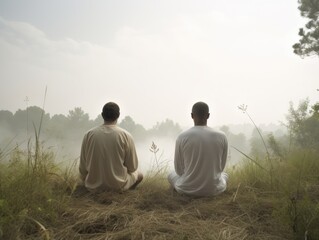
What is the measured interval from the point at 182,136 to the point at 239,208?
128cm

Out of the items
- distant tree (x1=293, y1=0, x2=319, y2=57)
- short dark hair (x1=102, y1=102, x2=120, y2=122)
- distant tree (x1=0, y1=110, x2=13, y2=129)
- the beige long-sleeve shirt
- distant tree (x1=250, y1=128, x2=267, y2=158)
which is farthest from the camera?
distant tree (x1=0, y1=110, x2=13, y2=129)

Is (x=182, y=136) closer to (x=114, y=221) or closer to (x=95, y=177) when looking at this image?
(x=95, y=177)

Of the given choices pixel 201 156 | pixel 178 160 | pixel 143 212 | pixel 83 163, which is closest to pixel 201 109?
pixel 201 156

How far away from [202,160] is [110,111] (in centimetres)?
155

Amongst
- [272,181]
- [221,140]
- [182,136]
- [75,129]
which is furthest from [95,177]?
[75,129]

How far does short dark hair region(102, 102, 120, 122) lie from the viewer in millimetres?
4406

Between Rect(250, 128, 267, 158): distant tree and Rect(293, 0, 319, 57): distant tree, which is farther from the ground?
Rect(293, 0, 319, 57): distant tree

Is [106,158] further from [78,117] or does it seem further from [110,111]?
[78,117]

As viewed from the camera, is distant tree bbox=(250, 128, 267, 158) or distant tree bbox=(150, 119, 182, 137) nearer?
distant tree bbox=(250, 128, 267, 158)

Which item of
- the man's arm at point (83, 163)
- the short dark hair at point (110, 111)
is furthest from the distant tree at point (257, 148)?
the man's arm at point (83, 163)

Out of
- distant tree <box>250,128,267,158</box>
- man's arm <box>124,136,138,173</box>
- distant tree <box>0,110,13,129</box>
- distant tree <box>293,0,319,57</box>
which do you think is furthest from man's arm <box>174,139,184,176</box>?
distant tree <box>0,110,13,129</box>

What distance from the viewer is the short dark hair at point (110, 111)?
4406mm

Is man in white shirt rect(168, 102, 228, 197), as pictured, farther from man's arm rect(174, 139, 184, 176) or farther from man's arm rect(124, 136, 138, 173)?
man's arm rect(124, 136, 138, 173)

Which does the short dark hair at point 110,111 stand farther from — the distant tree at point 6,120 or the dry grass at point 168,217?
the distant tree at point 6,120
